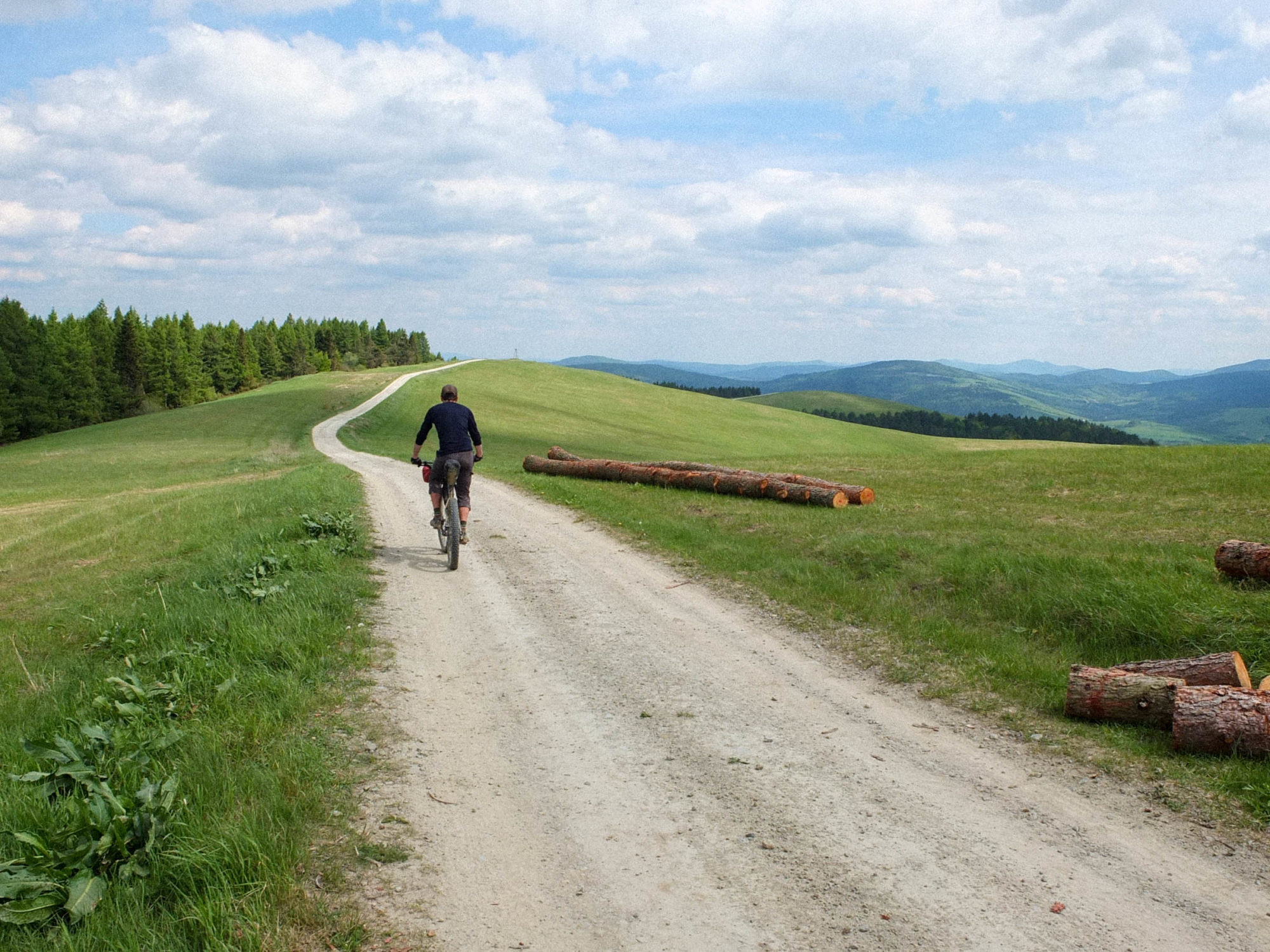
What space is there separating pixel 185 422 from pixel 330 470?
41.7 metres

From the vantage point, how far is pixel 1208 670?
7316 mm

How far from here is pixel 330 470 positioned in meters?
28.5

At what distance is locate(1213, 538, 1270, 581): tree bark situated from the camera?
10.1 metres

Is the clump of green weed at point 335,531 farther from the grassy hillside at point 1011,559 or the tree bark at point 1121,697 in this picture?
the tree bark at point 1121,697

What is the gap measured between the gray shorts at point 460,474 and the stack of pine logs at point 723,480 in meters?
8.96

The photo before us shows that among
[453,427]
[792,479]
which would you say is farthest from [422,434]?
[792,479]

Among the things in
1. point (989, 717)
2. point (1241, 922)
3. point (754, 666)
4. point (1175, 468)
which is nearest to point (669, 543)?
point (754, 666)

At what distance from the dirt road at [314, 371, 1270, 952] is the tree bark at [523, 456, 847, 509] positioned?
34.7ft

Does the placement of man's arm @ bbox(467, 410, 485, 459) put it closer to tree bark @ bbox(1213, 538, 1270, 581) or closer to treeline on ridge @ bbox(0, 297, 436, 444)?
tree bark @ bbox(1213, 538, 1270, 581)

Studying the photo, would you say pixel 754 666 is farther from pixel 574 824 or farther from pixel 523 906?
pixel 523 906

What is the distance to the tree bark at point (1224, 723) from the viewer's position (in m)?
6.30

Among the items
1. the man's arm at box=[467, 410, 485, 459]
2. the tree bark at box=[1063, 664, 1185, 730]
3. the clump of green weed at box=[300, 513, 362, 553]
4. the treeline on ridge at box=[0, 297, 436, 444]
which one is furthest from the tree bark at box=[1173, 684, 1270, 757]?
the treeline on ridge at box=[0, 297, 436, 444]

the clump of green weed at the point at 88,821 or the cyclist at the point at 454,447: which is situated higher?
the cyclist at the point at 454,447

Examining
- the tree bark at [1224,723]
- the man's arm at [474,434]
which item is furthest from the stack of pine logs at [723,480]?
the tree bark at [1224,723]
